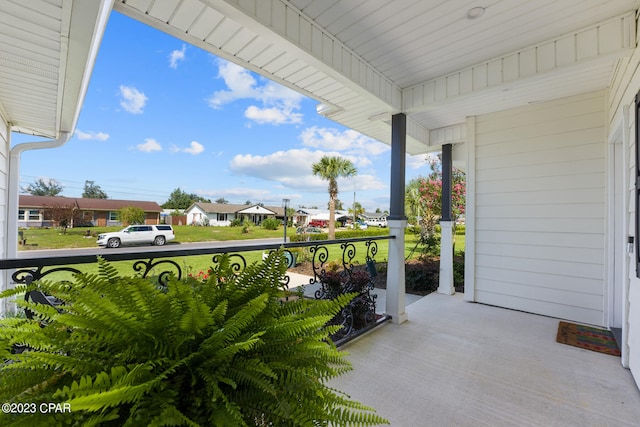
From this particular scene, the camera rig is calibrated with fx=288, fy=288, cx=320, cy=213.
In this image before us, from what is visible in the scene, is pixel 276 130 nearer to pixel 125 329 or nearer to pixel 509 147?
pixel 509 147

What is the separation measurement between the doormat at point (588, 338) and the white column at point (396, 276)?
1464mm

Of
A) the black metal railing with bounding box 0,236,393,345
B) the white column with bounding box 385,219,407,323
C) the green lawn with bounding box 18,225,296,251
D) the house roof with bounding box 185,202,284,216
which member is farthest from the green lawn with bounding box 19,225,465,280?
the house roof with bounding box 185,202,284,216

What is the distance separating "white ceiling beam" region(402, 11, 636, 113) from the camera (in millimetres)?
2057

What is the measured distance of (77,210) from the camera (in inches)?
586

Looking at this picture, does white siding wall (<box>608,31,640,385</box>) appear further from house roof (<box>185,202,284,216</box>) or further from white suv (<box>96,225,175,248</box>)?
house roof (<box>185,202,284,216</box>)

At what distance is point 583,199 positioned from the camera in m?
3.20

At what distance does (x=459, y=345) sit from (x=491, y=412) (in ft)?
2.97

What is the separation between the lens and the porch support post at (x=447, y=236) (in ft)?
14.4

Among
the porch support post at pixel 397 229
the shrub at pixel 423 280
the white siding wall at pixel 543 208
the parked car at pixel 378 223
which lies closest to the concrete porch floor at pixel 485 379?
the porch support post at pixel 397 229

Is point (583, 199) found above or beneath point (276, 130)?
beneath

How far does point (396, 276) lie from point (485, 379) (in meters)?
1.24

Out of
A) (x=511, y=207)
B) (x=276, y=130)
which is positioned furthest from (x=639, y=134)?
(x=276, y=130)

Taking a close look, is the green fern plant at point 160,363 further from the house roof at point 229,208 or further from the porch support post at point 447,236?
the house roof at point 229,208

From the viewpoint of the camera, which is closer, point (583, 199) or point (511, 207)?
point (583, 199)
